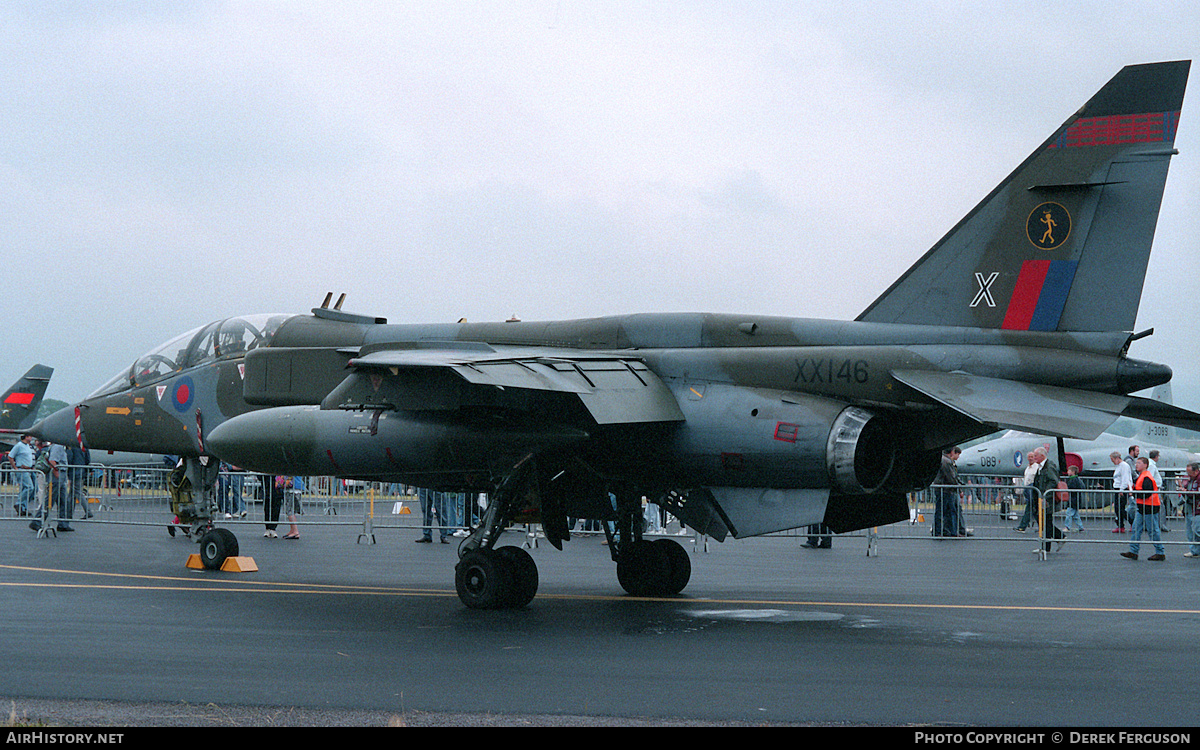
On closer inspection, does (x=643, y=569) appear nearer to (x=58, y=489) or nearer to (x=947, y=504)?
(x=947, y=504)

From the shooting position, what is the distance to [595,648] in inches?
Result: 337

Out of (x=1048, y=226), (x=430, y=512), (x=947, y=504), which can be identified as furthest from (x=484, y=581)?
(x=947, y=504)

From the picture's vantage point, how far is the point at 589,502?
11727 millimetres

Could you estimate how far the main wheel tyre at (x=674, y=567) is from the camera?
12.3 meters

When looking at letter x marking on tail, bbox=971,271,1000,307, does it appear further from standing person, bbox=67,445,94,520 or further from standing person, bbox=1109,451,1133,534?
standing person, bbox=67,445,94,520

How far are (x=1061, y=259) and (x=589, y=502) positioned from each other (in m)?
5.13

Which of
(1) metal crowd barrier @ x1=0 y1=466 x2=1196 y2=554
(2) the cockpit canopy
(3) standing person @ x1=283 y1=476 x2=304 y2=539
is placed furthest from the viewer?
(3) standing person @ x1=283 y1=476 x2=304 y2=539

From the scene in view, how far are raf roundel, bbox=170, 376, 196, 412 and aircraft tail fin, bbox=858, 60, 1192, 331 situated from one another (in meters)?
8.73

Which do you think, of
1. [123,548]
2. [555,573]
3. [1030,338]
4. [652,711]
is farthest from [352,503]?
[652,711]

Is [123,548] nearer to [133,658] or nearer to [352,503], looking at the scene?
[352,503]

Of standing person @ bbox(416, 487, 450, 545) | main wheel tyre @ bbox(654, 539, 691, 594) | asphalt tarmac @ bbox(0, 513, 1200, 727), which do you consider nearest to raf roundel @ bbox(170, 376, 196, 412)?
asphalt tarmac @ bbox(0, 513, 1200, 727)

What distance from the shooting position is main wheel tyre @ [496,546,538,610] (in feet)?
35.6

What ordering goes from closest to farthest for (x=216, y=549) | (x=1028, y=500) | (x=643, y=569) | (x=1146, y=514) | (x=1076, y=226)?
(x=1076, y=226)
(x=643, y=569)
(x=216, y=549)
(x=1146, y=514)
(x=1028, y=500)

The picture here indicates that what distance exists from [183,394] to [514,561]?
5480mm
